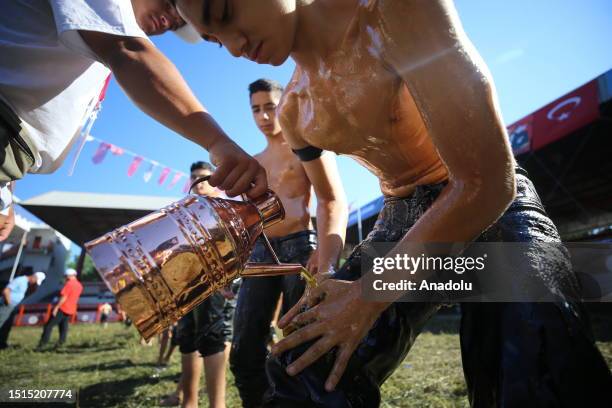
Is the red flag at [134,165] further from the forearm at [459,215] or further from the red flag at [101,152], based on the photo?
the forearm at [459,215]

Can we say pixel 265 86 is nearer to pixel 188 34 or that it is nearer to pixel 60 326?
pixel 188 34

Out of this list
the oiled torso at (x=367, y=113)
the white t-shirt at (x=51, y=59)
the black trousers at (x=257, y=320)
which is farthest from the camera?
the black trousers at (x=257, y=320)

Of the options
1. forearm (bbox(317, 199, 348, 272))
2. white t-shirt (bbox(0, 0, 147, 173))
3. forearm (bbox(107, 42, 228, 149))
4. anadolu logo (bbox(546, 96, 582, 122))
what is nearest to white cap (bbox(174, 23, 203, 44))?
white t-shirt (bbox(0, 0, 147, 173))

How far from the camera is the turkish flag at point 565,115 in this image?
6.93 m

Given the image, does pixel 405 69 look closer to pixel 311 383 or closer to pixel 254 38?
pixel 254 38

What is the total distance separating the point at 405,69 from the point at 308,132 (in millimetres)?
715

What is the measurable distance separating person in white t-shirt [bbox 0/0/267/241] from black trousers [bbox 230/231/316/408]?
4.11ft

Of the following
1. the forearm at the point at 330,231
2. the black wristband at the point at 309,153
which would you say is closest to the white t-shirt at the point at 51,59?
the black wristband at the point at 309,153

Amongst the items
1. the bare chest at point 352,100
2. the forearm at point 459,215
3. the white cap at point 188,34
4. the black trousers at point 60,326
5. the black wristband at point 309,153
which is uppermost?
the white cap at point 188,34

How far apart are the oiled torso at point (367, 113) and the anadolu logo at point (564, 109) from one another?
7.80 m

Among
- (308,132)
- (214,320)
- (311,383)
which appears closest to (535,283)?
(311,383)

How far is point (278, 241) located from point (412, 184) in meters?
1.80

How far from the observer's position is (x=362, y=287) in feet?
3.36

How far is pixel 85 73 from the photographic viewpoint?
1.73m
